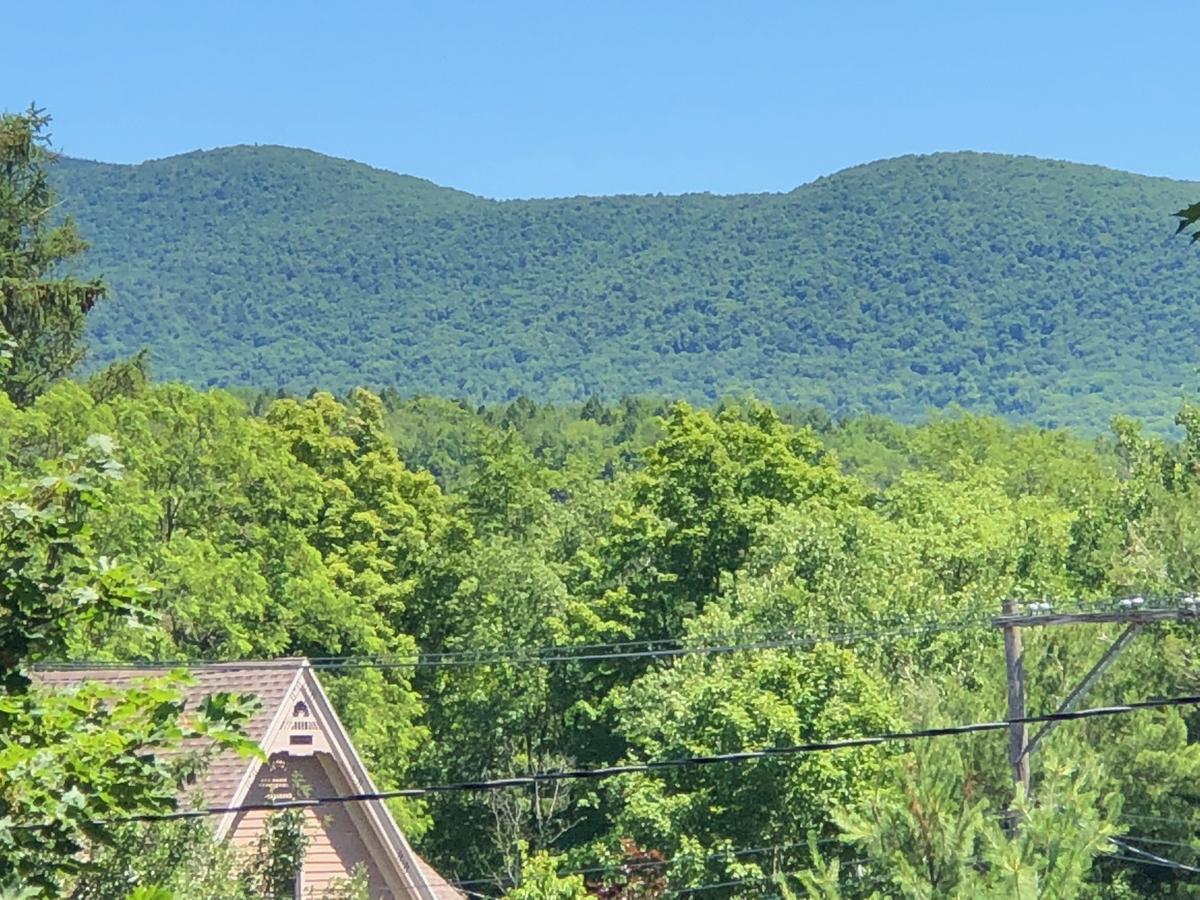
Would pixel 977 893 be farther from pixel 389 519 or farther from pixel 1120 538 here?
pixel 389 519

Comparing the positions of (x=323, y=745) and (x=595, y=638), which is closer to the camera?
(x=323, y=745)

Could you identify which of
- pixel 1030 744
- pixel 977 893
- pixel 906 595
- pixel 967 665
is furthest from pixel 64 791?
pixel 906 595

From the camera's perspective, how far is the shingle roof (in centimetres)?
2028

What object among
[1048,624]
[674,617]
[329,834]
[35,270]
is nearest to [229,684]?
[329,834]

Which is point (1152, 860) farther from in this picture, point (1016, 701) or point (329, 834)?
point (329, 834)

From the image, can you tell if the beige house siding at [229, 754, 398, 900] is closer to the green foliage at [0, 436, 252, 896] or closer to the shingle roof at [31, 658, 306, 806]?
the shingle roof at [31, 658, 306, 806]

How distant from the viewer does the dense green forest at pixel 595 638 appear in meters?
9.15

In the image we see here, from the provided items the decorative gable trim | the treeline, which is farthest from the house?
the treeline

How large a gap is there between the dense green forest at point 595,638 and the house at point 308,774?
7.61 feet

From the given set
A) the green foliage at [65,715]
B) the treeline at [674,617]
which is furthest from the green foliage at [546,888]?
the green foliage at [65,715]

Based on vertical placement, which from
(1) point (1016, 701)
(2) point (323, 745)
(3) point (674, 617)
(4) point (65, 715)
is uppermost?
(4) point (65, 715)

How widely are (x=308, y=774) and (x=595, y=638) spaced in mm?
21436

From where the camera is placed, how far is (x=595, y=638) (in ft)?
145

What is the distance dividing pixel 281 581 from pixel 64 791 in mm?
32242
